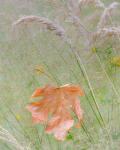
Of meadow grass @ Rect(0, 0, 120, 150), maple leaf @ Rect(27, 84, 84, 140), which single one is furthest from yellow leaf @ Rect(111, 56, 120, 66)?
maple leaf @ Rect(27, 84, 84, 140)

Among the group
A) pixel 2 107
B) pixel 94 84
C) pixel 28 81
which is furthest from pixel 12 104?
pixel 94 84

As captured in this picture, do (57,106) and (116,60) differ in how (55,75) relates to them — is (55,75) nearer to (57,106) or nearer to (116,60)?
(116,60)

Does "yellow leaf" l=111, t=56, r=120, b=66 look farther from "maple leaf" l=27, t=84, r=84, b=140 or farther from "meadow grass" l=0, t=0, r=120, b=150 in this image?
"maple leaf" l=27, t=84, r=84, b=140

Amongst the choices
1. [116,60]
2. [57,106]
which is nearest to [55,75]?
[116,60]

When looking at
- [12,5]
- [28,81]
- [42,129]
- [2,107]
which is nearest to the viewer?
[42,129]

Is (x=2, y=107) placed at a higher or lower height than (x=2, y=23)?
lower

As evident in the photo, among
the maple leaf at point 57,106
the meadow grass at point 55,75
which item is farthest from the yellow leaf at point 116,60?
the maple leaf at point 57,106

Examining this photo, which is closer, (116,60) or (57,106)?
(57,106)

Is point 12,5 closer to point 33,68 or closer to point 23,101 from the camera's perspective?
point 33,68

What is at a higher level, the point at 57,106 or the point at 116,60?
the point at 57,106
